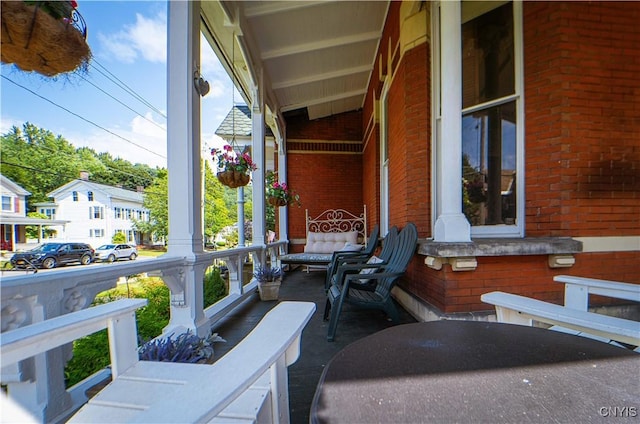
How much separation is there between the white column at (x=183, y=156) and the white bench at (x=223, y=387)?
112cm

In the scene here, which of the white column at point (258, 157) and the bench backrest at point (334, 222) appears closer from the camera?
the white column at point (258, 157)

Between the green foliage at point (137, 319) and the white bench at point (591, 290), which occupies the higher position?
the white bench at point (591, 290)

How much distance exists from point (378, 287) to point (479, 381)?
5.99 ft

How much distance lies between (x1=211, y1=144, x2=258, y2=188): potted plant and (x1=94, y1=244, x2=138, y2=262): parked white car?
1.16 metres

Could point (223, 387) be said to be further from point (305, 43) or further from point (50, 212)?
point (305, 43)

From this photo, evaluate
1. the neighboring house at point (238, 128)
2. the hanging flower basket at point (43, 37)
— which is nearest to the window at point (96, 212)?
the hanging flower basket at point (43, 37)

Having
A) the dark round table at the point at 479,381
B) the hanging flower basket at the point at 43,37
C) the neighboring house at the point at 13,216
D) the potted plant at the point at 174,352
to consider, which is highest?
the hanging flower basket at the point at 43,37

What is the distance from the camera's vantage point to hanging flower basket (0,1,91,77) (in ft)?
2.91

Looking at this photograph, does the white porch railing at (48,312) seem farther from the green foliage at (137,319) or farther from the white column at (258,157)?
the white column at (258,157)

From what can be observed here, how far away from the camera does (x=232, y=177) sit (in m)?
2.92

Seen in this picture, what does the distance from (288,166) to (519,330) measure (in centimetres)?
639

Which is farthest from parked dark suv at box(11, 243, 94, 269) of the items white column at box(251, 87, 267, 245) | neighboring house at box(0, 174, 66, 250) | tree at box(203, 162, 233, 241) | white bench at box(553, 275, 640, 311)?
tree at box(203, 162, 233, 241)

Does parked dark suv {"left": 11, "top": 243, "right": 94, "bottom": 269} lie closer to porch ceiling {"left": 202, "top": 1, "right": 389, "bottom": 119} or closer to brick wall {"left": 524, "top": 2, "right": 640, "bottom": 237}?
porch ceiling {"left": 202, "top": 1, "right": 389, "bottom": 119}

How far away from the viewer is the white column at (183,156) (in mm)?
2053
